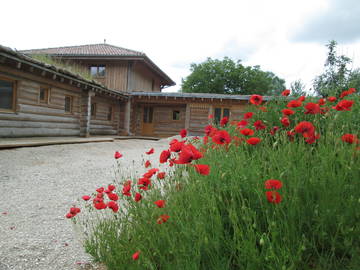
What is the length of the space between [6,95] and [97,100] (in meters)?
5.48

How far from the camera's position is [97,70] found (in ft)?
53.4

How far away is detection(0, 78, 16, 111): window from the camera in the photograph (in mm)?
7945

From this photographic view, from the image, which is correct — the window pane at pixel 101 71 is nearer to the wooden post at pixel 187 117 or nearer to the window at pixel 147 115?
the window at pixel 147 115

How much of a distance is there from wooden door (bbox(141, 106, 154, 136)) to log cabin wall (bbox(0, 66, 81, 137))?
21.2ft

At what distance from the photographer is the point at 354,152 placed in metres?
1.45

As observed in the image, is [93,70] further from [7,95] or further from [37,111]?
[7,95]

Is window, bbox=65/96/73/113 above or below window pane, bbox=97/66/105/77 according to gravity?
below

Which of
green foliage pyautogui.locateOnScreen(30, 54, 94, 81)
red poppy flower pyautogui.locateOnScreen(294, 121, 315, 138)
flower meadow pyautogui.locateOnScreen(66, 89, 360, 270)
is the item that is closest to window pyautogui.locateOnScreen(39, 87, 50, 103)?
green foliage pyautogui.locateOnScreen(30, 54, 94, 81)

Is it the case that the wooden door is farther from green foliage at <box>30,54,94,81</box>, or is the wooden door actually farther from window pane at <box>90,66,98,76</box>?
green foliage at <box>30,54,94,81</box>

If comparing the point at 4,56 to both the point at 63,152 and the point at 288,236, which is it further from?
the point at 288,236

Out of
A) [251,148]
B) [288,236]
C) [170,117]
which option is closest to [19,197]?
[251,148]

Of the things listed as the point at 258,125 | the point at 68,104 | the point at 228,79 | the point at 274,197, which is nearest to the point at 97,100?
the point at 68,104

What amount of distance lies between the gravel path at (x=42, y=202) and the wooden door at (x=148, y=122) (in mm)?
10458

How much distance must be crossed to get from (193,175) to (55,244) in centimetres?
151
